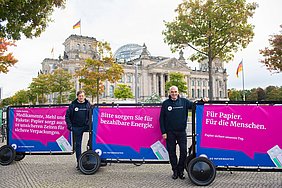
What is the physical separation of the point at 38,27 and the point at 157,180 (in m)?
8.59

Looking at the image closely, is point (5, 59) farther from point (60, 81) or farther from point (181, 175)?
point (60, 81)

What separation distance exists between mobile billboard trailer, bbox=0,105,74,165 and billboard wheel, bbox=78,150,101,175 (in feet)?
4.10

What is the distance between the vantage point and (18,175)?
7.54 m

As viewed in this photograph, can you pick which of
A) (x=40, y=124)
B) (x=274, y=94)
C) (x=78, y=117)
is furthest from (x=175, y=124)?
(x=274, y=94)

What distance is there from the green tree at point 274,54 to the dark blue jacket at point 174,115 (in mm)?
21433

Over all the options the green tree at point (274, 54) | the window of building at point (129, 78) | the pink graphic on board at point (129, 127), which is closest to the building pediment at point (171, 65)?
the window of building at point (129, 78)

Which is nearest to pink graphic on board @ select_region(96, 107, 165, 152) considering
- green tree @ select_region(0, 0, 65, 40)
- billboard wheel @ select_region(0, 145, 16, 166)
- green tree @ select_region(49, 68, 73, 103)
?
billboard wheel @ select_region(0, 145, 16, 166)

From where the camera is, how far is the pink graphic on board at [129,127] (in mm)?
7430

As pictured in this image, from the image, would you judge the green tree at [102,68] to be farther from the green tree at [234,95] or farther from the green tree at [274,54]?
the green tree at [234,95]

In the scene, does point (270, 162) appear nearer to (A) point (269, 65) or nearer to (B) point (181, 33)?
(B) point (181, 33)

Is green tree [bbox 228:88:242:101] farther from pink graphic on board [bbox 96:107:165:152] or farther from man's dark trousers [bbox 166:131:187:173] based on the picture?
man's dark trousers [bbox 166:131:187:173]

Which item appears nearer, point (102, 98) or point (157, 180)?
point (157, 180)

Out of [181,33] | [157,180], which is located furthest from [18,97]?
[157,180]

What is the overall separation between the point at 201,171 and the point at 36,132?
17.9 feet
